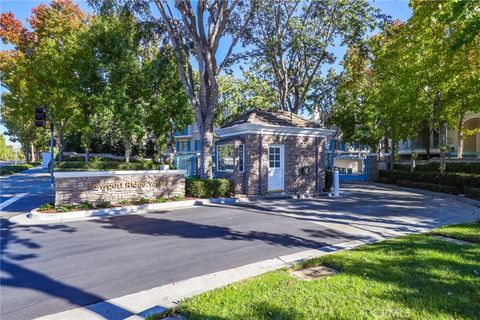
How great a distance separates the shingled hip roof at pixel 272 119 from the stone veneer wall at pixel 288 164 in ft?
2.11

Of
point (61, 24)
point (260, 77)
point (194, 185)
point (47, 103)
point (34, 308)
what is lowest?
point (34, 308)

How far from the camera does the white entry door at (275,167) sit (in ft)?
45.5

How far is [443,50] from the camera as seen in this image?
44.7 ft

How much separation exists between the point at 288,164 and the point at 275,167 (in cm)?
66

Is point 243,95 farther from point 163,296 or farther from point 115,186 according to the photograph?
point 163,296

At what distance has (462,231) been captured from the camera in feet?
23.7

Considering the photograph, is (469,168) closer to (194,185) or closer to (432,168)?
(432,168)

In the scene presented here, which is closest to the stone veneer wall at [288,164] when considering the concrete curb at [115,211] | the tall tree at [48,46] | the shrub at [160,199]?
the concrete curb at [115,211]

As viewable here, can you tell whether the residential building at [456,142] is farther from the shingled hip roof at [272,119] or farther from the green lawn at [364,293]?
the green lawn at [364,293]

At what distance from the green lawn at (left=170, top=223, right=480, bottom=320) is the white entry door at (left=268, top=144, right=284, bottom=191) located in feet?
28.0

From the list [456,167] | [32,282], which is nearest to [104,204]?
[32,282]

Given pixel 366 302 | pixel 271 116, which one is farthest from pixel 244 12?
pixel 366 302

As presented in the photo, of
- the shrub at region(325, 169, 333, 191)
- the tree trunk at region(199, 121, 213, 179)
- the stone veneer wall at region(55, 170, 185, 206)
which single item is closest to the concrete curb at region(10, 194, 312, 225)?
the stone veneer wall at region(55, 170, 185, 206)

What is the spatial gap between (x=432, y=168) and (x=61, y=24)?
27.2 m
